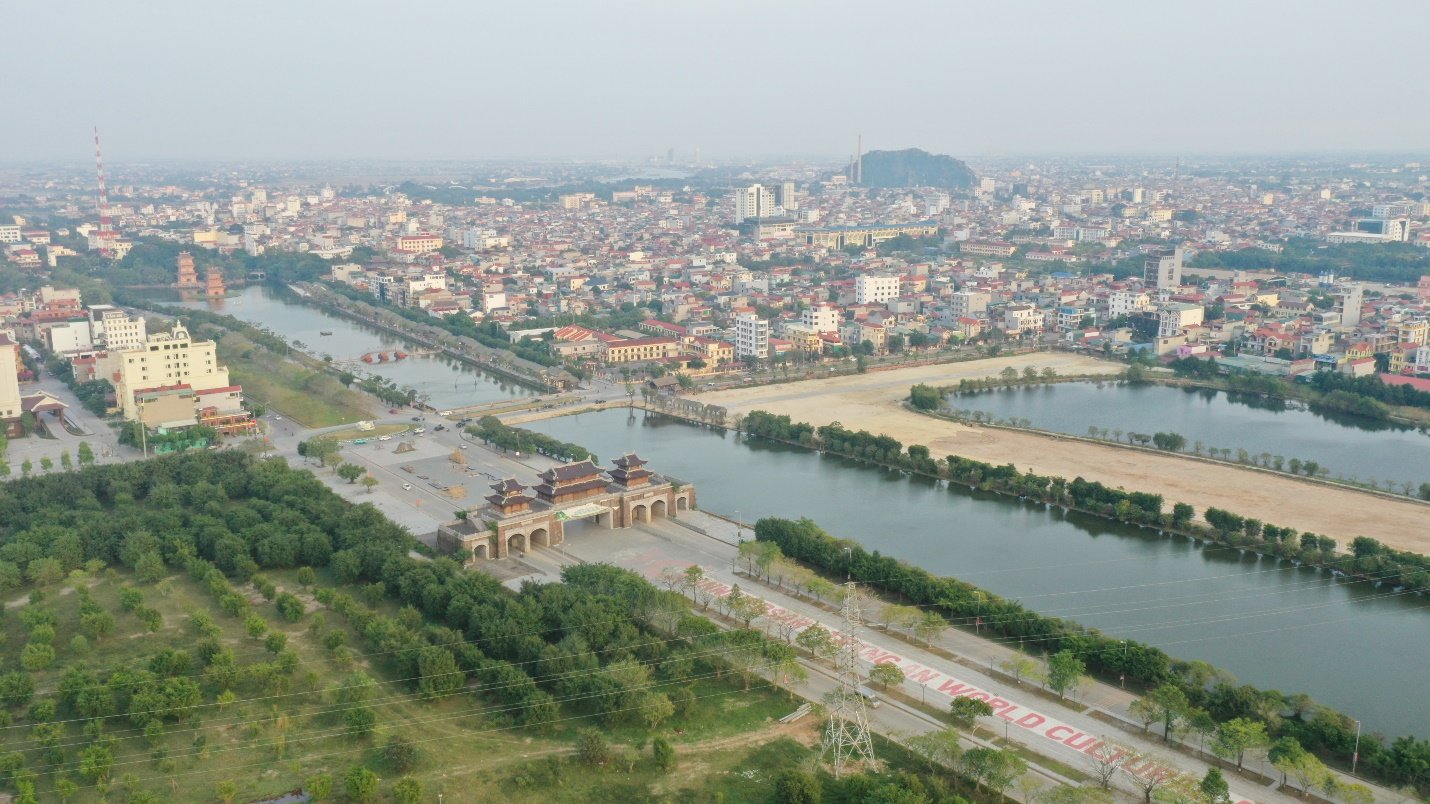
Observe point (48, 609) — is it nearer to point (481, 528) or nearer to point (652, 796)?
point (481, 528)

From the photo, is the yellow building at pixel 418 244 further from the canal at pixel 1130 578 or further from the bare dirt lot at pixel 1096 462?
the canal at pixel 1130 578

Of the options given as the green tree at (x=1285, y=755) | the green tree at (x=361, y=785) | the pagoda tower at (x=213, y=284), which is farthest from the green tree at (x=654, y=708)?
the pagoda tower at (x=213, y=284)

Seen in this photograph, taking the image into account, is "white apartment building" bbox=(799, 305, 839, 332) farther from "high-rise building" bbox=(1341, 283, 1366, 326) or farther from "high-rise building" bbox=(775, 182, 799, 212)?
"high-rise building" bbox=(775, 182, 799, 212)

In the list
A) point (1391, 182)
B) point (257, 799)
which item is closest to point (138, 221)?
point (257, 799)

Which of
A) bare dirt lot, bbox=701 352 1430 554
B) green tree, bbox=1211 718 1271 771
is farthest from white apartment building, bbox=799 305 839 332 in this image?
green tree, bbox=1211 718 1271 771

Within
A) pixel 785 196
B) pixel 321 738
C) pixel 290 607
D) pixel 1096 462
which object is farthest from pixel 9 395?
pixel 785 196

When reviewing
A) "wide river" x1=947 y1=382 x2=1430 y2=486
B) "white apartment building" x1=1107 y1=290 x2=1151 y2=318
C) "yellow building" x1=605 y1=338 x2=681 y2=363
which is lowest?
"wide river" x1=947 y1=382 x2=1430 y2=486
